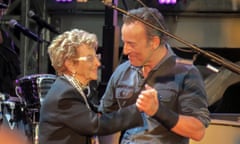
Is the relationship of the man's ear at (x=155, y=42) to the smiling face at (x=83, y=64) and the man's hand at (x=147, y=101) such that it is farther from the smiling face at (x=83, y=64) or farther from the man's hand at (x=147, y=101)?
the man's hand at (x=147, y=101)

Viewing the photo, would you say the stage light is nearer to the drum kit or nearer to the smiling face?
the drum kit

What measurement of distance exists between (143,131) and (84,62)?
414mm

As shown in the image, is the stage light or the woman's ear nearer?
the woman's ear

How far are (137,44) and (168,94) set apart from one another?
269 millimetres

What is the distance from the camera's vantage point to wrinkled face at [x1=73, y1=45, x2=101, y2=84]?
2363 mm

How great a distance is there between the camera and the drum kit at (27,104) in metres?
3.49

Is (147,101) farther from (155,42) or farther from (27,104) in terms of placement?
(27,104)

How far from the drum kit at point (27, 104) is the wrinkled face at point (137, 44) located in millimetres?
1069

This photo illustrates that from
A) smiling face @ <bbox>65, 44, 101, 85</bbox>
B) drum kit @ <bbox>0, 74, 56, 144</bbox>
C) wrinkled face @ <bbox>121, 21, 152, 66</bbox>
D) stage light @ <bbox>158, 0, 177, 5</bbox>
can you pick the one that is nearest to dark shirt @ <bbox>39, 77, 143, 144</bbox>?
smiling face @ <bbox>65, 44, 101, 85</bbox>

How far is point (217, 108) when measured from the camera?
17.1 ft

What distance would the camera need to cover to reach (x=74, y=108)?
7.38 ft

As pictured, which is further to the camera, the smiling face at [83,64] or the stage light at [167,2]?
the stage light at [167,2]

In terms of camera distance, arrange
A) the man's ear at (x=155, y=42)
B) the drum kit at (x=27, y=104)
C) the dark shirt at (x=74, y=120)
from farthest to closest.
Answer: the drum kit at (x=27, y=104), the man's ear at (x=155, y=42), the dark shirt at (x=74, y=120)

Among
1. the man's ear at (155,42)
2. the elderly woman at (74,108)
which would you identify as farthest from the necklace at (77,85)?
the man's ear at (155,42)
